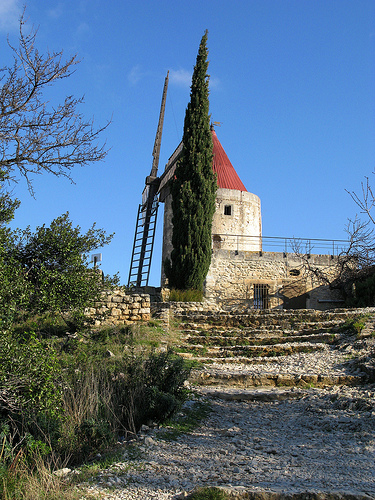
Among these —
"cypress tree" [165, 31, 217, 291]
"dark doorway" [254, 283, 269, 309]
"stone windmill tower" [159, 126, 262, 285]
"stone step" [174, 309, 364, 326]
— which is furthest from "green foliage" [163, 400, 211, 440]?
"stone windmill tower" [159, 126, 262, 285]

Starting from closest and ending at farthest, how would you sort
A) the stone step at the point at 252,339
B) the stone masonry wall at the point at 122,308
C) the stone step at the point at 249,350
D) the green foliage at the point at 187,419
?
the green foliage at the point at 187,419 < the stone step at the point at 249,350 < the stone masonry wall at the point at 122,308 < the stone step at the point at 252,339

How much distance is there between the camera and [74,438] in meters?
5.02

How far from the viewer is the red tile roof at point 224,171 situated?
20.5 meters

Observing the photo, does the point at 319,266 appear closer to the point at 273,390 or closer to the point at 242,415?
the point at 273,390

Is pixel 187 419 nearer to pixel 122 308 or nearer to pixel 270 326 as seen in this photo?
pixel 122 308

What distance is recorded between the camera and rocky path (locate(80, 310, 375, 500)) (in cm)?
387

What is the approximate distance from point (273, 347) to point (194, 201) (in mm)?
7681

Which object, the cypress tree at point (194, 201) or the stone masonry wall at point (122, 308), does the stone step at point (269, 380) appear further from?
the cypress tree at point (194, 201)

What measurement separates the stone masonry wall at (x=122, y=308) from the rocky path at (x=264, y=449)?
3.47 meters

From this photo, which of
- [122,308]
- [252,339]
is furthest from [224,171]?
[122,308]

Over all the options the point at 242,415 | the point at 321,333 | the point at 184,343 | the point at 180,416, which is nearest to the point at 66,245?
the point at 180,416

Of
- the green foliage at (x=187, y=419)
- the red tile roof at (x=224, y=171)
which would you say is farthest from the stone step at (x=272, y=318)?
the red tile roof at (x=224, y=171)

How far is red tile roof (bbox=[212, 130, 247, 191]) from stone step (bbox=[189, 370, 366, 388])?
42.7ft

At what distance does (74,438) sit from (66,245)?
2518 millimetres
